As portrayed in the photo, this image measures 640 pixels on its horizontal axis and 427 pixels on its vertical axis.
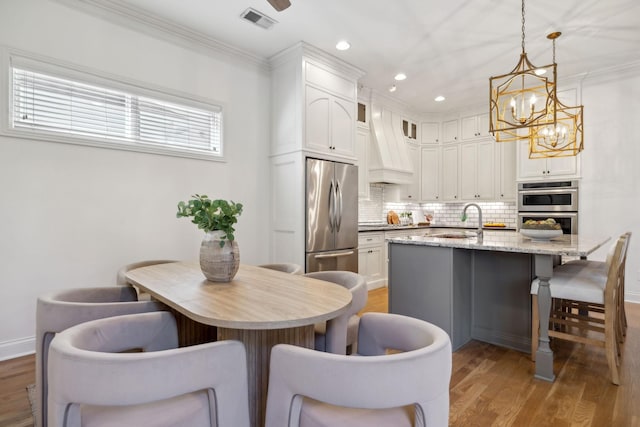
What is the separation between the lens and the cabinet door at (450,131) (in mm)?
6411

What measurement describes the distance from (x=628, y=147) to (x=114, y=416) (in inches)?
236

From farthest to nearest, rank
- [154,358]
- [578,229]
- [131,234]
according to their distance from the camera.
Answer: [578,229], [131,234], [154,358]

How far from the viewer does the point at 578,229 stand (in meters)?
4.75

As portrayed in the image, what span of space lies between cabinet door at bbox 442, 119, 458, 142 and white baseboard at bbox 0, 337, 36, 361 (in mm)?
6590

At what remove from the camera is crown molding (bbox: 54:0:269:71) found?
300 cm

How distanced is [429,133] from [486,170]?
132 centimetres

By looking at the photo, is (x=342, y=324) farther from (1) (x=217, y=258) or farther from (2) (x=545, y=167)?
(2) (x=545, y=167)

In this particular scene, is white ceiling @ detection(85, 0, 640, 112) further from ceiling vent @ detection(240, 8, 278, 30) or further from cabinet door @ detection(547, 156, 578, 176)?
cabinet door @ detection(547, 156, 578, 176)

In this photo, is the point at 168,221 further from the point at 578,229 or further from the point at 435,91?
the point at 578,229

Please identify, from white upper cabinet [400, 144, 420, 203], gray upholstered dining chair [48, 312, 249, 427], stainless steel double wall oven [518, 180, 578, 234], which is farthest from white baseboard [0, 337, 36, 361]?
stainless steel double wall oven [518, 180, 578, 234]

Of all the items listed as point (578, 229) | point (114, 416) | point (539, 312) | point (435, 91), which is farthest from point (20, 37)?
point (578, 229)

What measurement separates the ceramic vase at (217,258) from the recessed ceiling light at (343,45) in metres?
3.04

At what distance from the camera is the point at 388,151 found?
18.5 feet

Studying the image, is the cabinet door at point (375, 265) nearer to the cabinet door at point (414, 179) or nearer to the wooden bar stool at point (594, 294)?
the cabinet door at point (414, 179)
